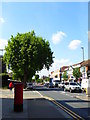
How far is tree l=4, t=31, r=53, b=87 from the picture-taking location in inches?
2091

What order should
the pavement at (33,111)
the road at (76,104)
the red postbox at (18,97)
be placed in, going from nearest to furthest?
the pavement at (33,111) < the red postbox at (18,97) < the road at (76,104)

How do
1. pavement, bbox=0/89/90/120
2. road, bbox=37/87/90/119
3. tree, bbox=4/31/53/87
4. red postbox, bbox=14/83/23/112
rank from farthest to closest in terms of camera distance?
tree, bbox=4/31/53/87 < road, bbox=37/87/90/119 < red postbox, bbox=14/83/23/112 < pavement, bbox=0/89/90/120

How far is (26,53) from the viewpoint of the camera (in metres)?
53.1

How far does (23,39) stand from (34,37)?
91.5 inches

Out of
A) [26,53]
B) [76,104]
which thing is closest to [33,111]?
[76,104]

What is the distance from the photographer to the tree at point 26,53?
5310 centimetres

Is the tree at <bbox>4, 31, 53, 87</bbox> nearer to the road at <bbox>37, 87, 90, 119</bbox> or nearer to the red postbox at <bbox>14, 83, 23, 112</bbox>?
the road at <bbox>37, 87, 90, 119</bbox>

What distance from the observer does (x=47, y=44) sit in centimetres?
5891

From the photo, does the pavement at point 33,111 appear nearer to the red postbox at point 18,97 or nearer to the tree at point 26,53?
the red postbox at point 18,97

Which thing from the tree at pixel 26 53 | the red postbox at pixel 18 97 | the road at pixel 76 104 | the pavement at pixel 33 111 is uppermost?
the tree at pixel 26 53

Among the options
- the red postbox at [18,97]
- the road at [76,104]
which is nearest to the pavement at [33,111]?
the red postbox at [18,97]

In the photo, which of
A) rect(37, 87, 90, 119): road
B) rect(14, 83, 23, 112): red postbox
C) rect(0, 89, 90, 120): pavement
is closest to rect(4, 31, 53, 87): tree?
rect(37, 87, 90, 119): road

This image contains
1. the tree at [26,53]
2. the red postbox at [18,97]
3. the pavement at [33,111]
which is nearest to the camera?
the pavement at [33,111]

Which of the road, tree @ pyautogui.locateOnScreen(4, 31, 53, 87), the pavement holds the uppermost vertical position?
tree @ pyautogui.locateOnScreen(4, 31, 53, 87)
